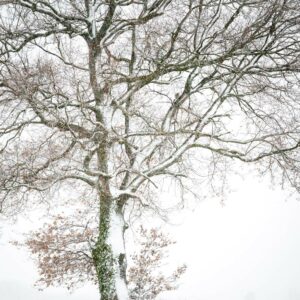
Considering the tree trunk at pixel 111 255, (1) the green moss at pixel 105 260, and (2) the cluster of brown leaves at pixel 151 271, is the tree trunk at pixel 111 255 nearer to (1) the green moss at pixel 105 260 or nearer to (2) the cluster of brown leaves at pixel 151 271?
(1) the green moss at pixel 105 260

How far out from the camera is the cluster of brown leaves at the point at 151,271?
11.2 m

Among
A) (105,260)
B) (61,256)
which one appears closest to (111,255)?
(105,260)

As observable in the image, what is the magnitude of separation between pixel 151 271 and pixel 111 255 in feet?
12.1

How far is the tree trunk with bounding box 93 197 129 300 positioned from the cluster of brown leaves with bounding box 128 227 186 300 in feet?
8.19

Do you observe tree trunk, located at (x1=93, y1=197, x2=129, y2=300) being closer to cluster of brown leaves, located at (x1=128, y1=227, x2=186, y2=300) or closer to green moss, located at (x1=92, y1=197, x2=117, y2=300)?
green moss, located at (x1=92, y1=197, x2=117, y2=300)

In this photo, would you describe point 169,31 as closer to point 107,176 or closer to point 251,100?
point 251,100

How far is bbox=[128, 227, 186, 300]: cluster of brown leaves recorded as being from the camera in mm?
11211

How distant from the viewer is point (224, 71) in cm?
988

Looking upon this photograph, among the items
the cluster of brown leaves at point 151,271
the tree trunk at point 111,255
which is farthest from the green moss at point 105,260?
the cluster of brown leaves at point 151,271

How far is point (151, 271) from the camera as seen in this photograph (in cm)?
1182

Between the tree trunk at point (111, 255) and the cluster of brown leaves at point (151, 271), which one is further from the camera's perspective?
the cluster of brown leaves at point (151, 271)

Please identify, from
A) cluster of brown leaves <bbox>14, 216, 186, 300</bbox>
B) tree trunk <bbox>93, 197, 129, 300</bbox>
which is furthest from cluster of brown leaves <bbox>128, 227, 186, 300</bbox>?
tree trunk <bbox>93, 197, 129, 300</bbox>

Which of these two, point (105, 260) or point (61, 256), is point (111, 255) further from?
point (61, 256)

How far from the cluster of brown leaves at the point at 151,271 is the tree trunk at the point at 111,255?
2.50 m
